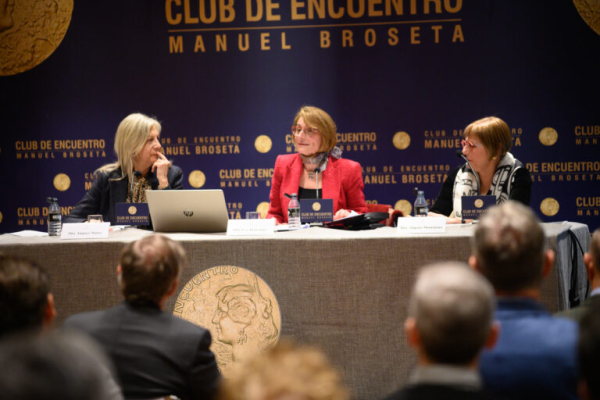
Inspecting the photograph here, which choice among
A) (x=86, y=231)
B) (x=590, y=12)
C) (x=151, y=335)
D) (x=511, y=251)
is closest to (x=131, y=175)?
(x=86, y=231)

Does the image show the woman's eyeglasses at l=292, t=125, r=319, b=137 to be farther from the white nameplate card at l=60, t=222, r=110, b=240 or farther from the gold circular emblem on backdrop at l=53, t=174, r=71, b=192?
the gold circular emblem on backdrop at l=53, t=174, r=71, b=192

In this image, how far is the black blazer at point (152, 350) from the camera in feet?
4.87

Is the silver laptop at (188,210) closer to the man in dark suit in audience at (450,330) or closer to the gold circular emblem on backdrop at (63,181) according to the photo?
the man in dark suit in audience at (450,330)

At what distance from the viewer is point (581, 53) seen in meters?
4.26

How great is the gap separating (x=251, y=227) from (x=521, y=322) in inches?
61.1

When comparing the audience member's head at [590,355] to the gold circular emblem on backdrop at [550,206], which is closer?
the audience member's head at [590,355]

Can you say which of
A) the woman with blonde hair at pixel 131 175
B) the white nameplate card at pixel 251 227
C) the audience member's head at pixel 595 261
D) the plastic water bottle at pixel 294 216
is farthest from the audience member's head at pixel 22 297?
the woman with blonde hair at pixel 131 175

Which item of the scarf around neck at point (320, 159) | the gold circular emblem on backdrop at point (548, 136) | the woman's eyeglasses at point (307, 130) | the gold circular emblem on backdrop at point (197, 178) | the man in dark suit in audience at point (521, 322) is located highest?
the woman's eyeglasses at point (307, 130)

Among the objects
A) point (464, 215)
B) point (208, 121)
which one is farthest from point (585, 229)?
point (208, 121)

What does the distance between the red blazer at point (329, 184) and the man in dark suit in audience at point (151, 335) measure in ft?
6.65

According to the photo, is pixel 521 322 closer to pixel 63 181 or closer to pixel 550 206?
pixel 550 206

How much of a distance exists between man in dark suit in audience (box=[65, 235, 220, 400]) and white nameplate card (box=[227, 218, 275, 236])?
36.7 inches

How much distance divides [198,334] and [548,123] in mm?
3619

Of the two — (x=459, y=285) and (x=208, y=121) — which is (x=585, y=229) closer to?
(x=459, y=285)
